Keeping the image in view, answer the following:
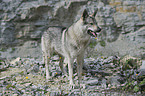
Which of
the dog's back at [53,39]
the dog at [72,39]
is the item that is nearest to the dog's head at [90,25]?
the dog at [72,39]

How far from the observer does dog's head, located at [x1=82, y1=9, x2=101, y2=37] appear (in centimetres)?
396

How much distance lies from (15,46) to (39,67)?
3.27 metres

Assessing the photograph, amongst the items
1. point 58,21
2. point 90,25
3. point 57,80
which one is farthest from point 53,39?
point 58,21

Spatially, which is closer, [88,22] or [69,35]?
[88,22]

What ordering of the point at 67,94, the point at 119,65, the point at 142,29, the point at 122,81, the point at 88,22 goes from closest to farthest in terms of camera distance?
the point at 88,22 < the point at 67,94 < the point at 122,81 < the point at 119,65 < the point at 142,29

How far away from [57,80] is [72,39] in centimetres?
146

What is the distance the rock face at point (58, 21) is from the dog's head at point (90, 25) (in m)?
4.49

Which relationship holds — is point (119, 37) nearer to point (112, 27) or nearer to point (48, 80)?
point (112, 27)

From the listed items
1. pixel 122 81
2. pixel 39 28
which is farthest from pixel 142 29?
pixel 39 28

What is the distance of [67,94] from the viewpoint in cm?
430

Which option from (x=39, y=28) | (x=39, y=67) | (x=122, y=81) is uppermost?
(x=39, y=28)

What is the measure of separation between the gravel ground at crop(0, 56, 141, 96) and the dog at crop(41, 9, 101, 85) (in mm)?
333

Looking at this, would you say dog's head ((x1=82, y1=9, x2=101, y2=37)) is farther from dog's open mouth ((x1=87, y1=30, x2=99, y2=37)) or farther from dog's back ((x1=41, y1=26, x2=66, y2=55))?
dog's back ((x1=41, y1=26, x2=66, y2=55))

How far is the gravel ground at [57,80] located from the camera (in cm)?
439
